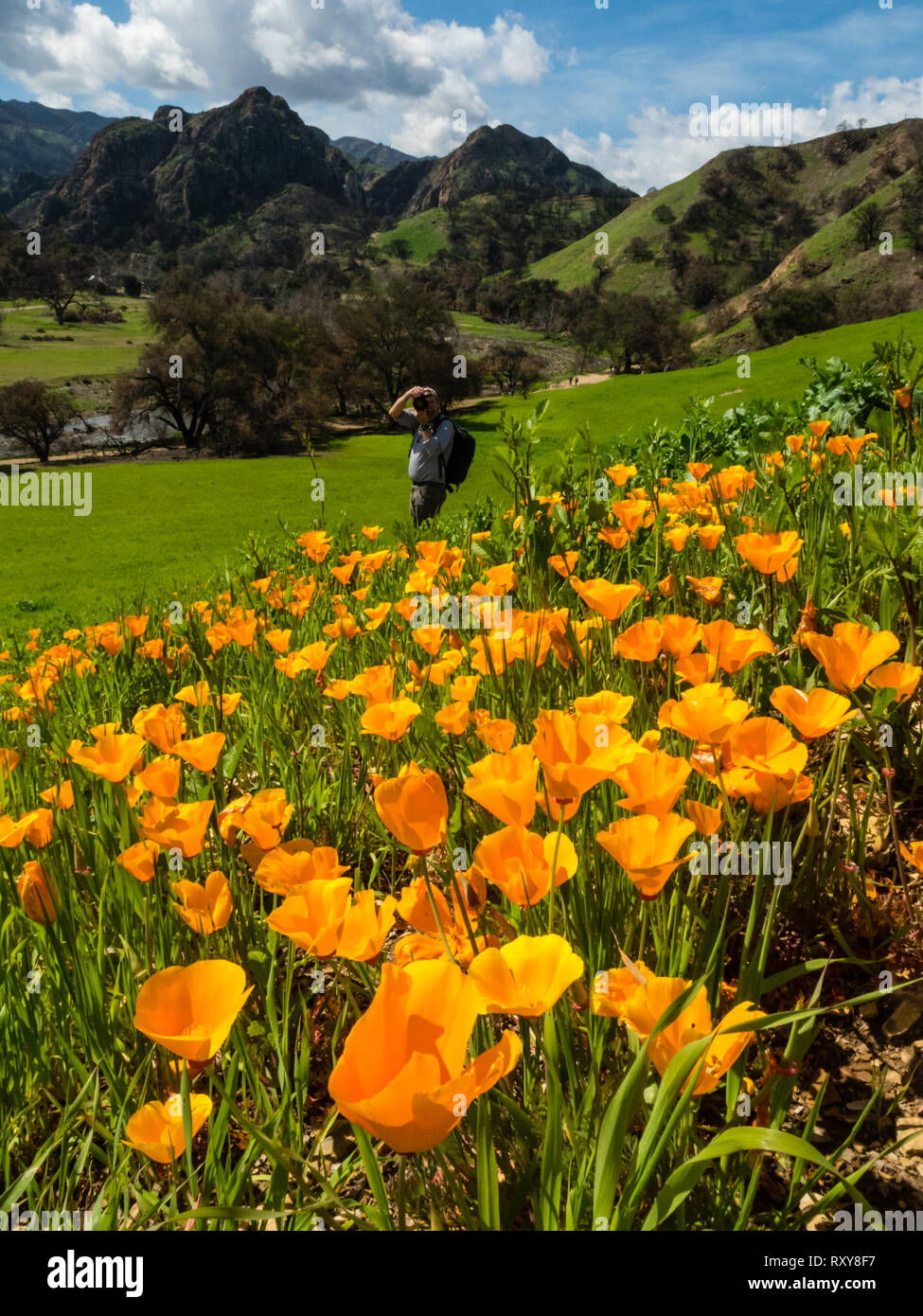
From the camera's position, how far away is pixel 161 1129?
981 millimetres

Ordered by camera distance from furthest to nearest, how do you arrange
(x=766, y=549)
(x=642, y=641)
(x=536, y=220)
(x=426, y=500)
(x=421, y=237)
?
1. (x=536, y=220)
2. (x=421, y=237)
3. (x=426, y=500)
4. (x=766, y=549)
5. (x=642, y=641)

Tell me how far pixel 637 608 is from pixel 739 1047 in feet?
5.94

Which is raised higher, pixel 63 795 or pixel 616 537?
pixel 616 537

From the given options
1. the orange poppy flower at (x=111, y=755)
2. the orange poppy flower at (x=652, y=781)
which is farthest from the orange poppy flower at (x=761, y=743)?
the orange poppy flower at (x=111, y=755)

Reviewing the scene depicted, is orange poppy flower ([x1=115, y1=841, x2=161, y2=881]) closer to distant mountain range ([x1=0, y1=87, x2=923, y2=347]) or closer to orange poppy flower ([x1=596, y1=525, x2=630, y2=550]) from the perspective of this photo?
orange poppy flower ([x1=596, y1=525, x2=630, y2=550])

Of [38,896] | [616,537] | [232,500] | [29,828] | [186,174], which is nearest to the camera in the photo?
[38,896]

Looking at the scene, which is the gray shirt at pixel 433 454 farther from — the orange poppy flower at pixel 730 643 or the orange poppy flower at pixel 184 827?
the orange poppy flower at pixel 184 827

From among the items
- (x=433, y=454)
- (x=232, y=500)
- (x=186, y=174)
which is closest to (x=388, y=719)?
(x=433, y=454)

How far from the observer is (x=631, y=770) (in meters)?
1.07

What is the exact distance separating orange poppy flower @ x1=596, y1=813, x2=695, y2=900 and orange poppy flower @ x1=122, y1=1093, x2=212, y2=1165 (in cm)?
62

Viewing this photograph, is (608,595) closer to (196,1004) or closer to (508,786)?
(508,786)

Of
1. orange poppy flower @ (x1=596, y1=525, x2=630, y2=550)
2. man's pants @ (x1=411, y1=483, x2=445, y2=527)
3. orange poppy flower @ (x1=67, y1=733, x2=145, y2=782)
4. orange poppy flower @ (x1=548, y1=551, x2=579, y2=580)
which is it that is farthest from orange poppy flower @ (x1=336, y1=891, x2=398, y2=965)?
man's pants @ (x1=411, y1=483, x2=445, y2=527)

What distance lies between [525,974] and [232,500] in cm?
2471
